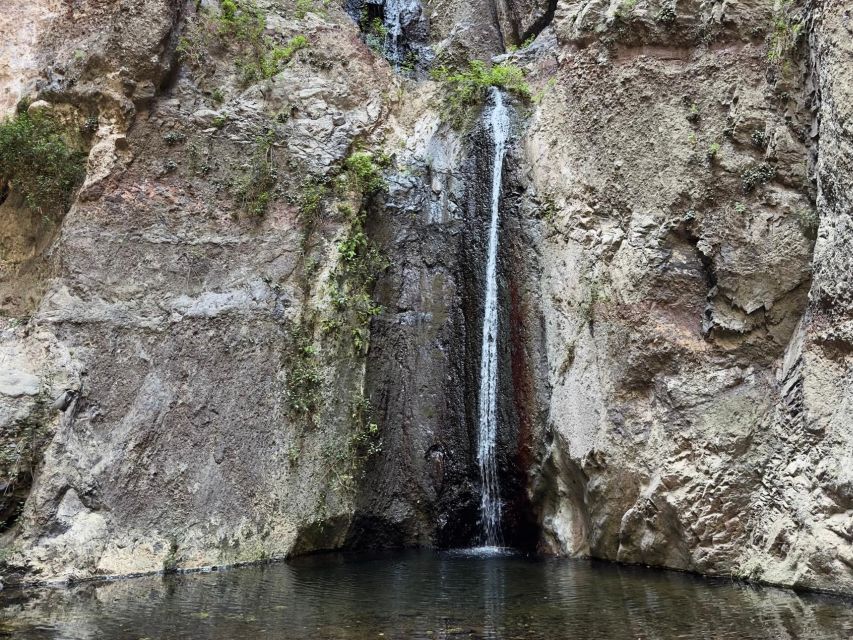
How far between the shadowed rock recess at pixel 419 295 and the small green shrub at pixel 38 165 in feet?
1.06

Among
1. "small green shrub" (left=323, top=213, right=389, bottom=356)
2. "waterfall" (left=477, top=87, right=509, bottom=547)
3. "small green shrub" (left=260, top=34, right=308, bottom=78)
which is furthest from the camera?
"small green shrub" (left=260, top=34, right=308, bottom=78)

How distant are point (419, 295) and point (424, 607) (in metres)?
6.90

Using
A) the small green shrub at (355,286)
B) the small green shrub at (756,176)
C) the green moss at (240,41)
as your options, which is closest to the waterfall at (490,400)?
the small green shrub at (355,286)

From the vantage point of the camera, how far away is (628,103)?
1160 cm

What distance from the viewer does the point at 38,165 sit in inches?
482

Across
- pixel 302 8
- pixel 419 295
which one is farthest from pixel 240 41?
→ pixel 419 295

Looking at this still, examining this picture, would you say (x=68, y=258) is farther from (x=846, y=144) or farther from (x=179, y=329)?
(x=846, y=144)

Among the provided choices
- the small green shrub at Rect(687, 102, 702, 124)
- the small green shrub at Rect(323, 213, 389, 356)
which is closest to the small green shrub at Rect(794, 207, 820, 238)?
the small green shrub at Rect(687, 102, 702, 124)

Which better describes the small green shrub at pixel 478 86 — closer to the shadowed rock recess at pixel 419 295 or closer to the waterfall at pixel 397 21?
the shadowed rock recess at pixel 419 295

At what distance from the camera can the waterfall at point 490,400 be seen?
1196 centimetres

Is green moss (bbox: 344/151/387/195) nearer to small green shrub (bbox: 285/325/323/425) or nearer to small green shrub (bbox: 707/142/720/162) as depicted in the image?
small green shrub (bbox: 285/325/323/425)

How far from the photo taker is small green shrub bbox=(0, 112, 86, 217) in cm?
1209

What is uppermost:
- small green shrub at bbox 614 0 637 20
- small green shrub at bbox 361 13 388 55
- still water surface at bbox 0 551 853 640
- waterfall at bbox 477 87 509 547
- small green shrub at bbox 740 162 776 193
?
small green shrub at bbox 361 13 388 55

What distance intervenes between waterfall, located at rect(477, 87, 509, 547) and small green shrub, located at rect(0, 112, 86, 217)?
7444 mm
